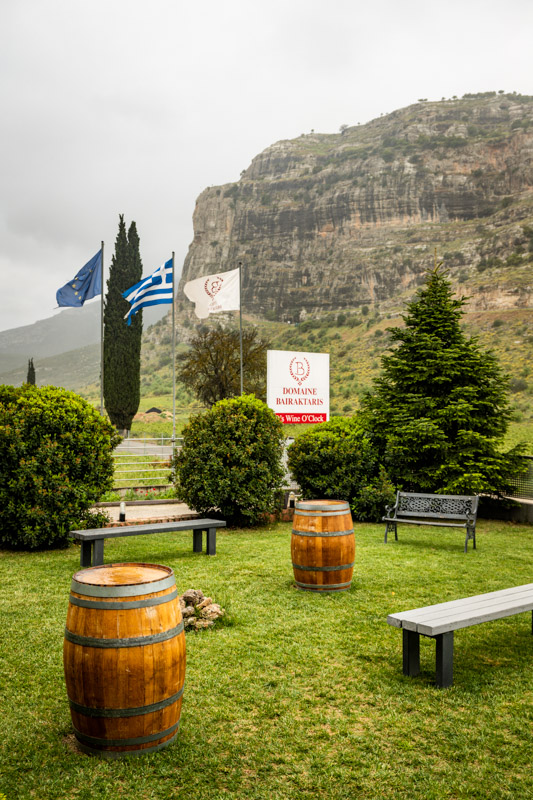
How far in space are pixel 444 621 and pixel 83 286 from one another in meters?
16.1

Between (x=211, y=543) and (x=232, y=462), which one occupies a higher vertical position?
(x=232, y=462)

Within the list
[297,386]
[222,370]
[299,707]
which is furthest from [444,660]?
[222,370]

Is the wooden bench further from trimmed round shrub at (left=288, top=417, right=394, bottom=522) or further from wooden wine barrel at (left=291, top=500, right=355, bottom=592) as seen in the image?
wooden wine barrel at (left=291, top=500, right=355, bottom=592)

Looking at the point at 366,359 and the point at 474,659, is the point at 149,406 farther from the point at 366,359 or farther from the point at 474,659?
the point at 474,659

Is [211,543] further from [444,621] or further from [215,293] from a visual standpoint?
[215,293]

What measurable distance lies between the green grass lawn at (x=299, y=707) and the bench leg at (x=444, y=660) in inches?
3.8

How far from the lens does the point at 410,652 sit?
430cm

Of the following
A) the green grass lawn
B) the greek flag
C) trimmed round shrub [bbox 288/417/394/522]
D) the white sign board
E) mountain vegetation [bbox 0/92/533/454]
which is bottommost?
the green grass lawn

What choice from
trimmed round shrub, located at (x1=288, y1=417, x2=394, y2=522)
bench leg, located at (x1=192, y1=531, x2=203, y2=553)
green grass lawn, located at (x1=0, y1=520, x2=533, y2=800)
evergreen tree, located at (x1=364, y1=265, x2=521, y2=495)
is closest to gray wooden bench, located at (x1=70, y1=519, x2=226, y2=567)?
bench leg, located at (x1=192, y1=531, x2=203, y2=553)

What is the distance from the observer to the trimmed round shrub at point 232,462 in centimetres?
1074

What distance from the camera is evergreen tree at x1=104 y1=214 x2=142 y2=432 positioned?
1447 inches

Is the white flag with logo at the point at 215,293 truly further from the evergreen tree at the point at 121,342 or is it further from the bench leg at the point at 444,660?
the evergreen tree at the point at 121,342

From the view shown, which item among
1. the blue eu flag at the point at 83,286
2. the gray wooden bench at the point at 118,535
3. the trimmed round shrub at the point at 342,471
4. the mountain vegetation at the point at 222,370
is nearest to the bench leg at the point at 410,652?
the gray wooden bench at the point at 118,535

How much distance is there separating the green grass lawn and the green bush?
185cm
